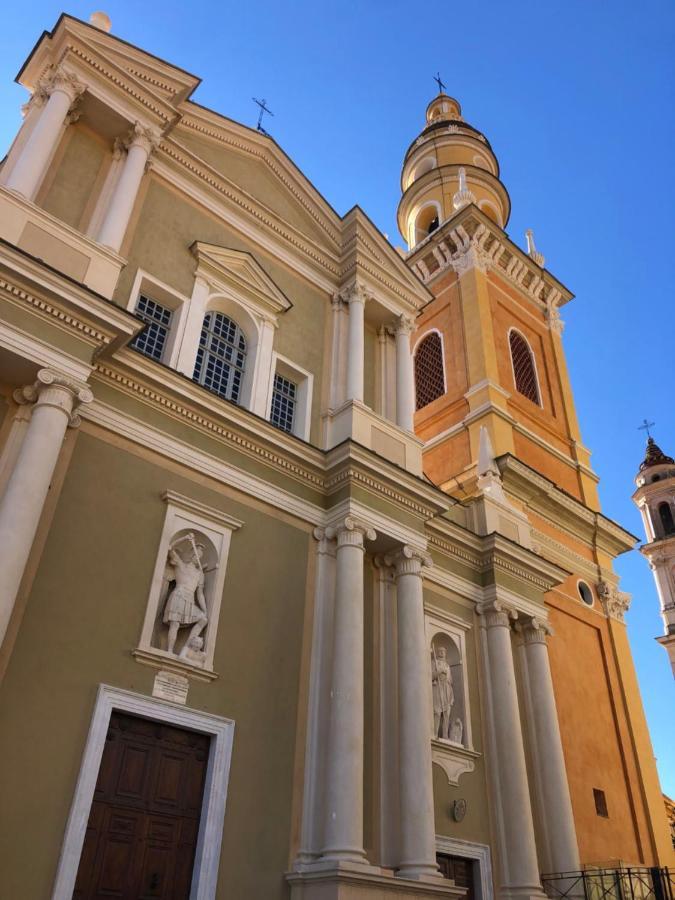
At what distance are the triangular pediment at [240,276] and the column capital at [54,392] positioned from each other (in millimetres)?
4416

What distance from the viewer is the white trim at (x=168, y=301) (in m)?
12.3

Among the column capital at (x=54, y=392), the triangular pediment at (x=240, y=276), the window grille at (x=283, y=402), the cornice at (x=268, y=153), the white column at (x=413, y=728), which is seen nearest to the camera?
the column capital at (x=54, y=392)

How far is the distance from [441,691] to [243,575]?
4.41m

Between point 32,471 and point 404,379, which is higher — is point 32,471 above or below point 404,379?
below

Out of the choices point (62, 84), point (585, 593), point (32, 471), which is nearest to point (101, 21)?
point (62, 84)

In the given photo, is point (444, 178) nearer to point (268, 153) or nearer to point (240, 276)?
point (268, 153)

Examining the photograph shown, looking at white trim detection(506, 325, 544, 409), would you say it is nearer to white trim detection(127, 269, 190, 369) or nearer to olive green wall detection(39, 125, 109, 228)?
white trim detection(127, 269, 190, 369)

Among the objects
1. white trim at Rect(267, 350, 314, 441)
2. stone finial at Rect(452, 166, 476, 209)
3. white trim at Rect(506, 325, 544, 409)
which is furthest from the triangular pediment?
stone finial at Rect(452, 166, 476, 209)

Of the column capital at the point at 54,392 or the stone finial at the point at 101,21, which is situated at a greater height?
the stone finial at the point at 101,21

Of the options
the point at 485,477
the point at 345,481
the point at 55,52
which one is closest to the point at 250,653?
the point at 345,481

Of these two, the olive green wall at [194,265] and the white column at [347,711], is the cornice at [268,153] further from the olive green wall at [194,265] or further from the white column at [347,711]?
the white column at [347,711]

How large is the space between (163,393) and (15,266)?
8.76ft

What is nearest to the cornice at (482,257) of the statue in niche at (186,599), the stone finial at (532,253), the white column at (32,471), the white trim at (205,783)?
the stone finial at (532,253)

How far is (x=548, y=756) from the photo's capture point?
14.0 meters
